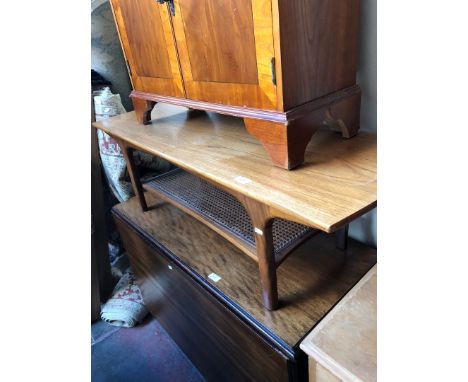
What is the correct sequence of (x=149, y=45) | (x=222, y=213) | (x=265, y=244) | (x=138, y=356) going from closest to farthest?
(x=265, y=244) → (x=149, y=45) → (x=222, y=213) → (x=138, y=356)

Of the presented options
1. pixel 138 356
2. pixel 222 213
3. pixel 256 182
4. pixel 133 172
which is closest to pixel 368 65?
pixel 256 182

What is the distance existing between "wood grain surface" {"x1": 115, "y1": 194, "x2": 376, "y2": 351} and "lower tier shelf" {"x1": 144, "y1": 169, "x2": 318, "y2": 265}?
127 millimetres

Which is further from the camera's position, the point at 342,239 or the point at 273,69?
the point at 342,239

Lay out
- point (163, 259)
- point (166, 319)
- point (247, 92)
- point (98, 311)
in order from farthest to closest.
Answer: point (98, 311), point (166, 319), point (163, 259), point (247, 92)

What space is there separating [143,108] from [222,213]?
0.44 m

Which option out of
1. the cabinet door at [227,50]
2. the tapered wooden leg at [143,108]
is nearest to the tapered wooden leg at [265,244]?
the cabinet door at [227,50]

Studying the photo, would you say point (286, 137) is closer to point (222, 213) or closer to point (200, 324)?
point (222, 213)

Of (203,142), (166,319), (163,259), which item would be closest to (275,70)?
(203,142)

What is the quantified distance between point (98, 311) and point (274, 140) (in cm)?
158

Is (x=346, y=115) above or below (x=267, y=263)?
above

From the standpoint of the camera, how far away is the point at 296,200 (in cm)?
62

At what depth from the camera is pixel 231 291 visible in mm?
997

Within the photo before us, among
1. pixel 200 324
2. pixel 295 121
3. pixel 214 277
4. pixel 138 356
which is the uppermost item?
pixel 295 121
